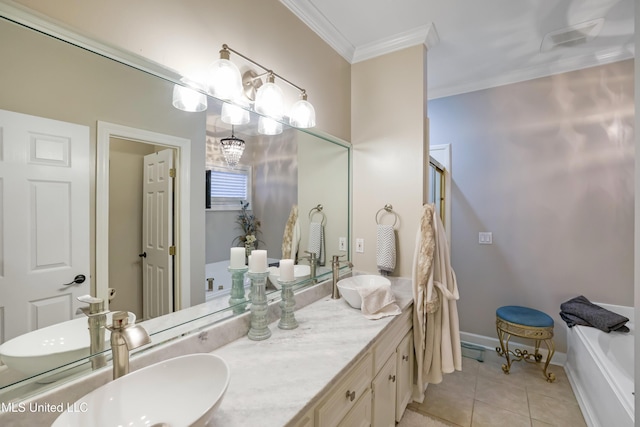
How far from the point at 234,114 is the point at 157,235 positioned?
0.65 m

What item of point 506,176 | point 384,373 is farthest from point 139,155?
point 506,176

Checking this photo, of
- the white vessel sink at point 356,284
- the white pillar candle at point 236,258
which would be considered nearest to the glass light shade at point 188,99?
the white pillar candle at point 236,258

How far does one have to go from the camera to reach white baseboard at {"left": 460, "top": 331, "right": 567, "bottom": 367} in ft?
8.00

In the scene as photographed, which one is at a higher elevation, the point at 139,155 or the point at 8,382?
the point at 139,155

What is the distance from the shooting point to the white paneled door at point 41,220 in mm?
686

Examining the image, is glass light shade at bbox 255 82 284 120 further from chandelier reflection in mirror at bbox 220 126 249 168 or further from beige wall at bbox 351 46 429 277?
beige wall at bbox 351 46 429 277

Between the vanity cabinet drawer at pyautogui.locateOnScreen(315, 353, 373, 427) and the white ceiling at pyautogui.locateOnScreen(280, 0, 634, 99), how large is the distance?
1.95 meters

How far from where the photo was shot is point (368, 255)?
7.10 feet

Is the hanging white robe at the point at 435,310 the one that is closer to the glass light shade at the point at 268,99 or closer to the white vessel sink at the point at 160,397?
the glass light shade at the point at 268,99

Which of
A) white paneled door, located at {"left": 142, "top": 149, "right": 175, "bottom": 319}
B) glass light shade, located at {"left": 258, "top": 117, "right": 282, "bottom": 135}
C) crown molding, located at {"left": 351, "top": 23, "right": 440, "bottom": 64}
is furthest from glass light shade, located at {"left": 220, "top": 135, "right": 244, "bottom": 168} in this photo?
crown molding, located at {"left": 351, "top": 23, "right": 440, "bottom": 64}

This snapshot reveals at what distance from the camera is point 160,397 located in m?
0.78

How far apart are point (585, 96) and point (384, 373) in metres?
2.81

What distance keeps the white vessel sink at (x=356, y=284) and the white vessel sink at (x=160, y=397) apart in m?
0.87

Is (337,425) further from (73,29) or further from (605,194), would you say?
(605,194)
